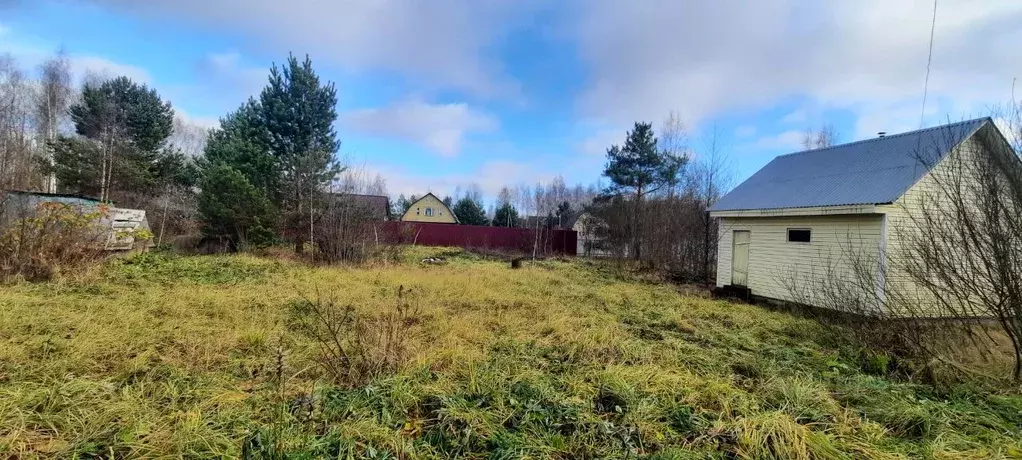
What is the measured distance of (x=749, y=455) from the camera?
2.07 metres

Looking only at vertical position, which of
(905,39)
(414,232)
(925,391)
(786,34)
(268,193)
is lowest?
(925,391)

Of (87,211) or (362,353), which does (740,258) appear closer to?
(362,353)

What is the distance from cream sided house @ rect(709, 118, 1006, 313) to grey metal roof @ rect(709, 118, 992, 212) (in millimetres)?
23

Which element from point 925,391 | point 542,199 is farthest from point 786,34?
point 542,199

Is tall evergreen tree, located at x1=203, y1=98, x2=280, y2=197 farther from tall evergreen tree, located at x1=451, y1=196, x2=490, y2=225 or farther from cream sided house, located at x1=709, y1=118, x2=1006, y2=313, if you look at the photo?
tall evergreen tree, located at x1=451, y1=196, x2=490, y2=225

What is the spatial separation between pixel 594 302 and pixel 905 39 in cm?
650

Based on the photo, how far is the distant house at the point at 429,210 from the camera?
40188 mm

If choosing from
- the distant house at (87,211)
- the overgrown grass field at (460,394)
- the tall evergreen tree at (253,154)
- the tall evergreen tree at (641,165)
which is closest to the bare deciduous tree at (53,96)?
the tall evergreen tree at (253,154)

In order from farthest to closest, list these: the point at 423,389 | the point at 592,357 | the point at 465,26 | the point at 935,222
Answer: the point at 465,26 → the point at 935,222 → the point at 592,357 → the point at 423,389

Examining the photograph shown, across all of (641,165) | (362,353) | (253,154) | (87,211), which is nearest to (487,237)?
(641,165)

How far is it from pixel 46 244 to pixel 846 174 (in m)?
14.7

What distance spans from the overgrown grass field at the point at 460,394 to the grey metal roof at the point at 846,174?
405 centimetres

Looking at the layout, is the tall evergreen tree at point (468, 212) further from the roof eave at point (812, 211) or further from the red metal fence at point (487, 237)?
the roof eave at point (812, 211)

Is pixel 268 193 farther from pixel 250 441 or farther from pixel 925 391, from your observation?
pixel 925 391
